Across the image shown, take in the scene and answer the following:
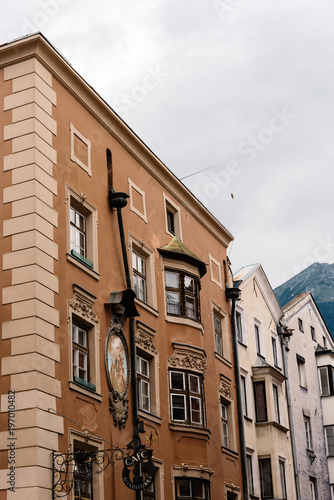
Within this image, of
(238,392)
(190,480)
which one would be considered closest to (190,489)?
(190,480)

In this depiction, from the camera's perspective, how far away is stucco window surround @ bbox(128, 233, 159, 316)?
25827 mm

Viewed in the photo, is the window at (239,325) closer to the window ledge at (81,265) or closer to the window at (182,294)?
the window at (182,294)

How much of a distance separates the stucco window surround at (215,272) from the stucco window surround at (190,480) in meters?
8.25

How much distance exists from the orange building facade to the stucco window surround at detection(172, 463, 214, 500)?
0.12 feet

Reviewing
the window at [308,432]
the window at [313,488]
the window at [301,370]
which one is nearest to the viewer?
the window at [313,488]

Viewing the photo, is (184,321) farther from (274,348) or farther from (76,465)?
(274,348)

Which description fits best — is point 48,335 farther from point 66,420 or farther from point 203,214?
point 203,214

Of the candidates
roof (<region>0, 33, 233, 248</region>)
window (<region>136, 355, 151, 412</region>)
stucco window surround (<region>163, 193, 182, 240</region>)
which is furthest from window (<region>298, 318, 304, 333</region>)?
window (<region>136, 355, 151, 412</region>)

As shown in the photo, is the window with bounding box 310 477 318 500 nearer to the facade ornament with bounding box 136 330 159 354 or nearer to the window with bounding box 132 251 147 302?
the facade ornament with bounding box 136 330 159 354

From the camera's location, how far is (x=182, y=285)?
2797 cm

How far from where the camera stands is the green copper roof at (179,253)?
91.3ft

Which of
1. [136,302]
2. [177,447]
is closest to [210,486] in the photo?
[177,447]

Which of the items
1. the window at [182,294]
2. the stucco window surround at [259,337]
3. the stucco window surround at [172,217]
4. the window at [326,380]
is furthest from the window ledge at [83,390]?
the window at [326,380]

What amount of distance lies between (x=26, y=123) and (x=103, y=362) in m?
6.47
